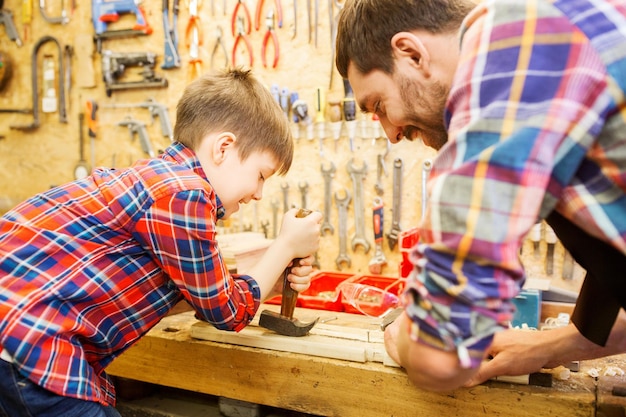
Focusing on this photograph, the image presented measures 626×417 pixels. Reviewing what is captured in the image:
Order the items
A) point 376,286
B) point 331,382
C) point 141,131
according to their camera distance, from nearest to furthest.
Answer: point 331,382
point 376,286
point 141,131

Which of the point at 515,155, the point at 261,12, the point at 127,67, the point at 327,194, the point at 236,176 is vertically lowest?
the point at 327,194

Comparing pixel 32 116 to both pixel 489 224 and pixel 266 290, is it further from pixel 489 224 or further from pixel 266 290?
pixel 489 224

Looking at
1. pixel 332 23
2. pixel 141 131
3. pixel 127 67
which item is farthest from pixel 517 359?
pixel 127 67

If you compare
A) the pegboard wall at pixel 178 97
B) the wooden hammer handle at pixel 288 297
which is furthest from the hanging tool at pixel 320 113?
the wooden hammer handle at pixel 288 297

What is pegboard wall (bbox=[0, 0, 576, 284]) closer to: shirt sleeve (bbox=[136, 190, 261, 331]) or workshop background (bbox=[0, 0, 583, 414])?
workshop background (bbox=[0, 0, 583, 414])

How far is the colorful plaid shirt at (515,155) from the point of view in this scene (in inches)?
27.0

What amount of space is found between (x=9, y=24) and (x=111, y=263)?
280 cm

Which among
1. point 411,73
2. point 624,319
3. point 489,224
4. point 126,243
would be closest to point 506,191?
point 489,224

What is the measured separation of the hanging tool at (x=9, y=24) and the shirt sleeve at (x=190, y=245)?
9.06 ft

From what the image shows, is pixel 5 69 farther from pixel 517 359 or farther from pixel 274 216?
pixel 517 359

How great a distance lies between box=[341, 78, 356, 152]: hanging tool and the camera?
2.54 metres

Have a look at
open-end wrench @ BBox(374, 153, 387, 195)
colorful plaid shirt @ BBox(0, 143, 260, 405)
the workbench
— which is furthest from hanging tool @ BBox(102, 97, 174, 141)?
colorful plaid shirt @ BBox(0, 143, 260, 405)

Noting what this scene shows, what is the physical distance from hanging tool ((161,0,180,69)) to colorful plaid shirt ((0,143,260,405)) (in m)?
1.72

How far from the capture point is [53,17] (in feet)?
10.6
